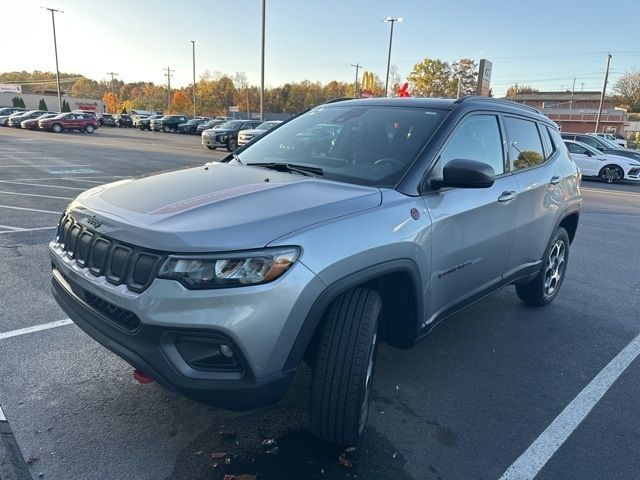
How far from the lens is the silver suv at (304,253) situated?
2.10 m

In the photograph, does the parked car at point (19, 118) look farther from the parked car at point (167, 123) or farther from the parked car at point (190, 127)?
the parked car at point (190, 127)

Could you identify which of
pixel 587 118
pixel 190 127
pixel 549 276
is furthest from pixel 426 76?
pixel 549 276

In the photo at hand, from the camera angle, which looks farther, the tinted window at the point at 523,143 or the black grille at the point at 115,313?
the tinted window at the point at 523,143

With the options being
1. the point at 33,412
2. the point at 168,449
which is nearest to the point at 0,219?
the point at 33,412

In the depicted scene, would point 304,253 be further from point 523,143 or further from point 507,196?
point 523,143

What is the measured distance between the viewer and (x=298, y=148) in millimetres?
3604

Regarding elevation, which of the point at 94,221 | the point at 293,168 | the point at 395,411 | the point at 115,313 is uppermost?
the point at 293,168

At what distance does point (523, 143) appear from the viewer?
417 cm

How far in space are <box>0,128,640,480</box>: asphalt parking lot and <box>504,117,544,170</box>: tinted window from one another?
1.47 m

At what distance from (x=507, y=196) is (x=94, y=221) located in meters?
2.80

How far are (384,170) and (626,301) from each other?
378cm

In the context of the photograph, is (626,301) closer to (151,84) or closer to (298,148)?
(298,148)

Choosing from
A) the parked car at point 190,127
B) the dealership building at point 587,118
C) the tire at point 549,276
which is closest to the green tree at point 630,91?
the dealership building at point 587,118

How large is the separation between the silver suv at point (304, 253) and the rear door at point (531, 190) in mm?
147
